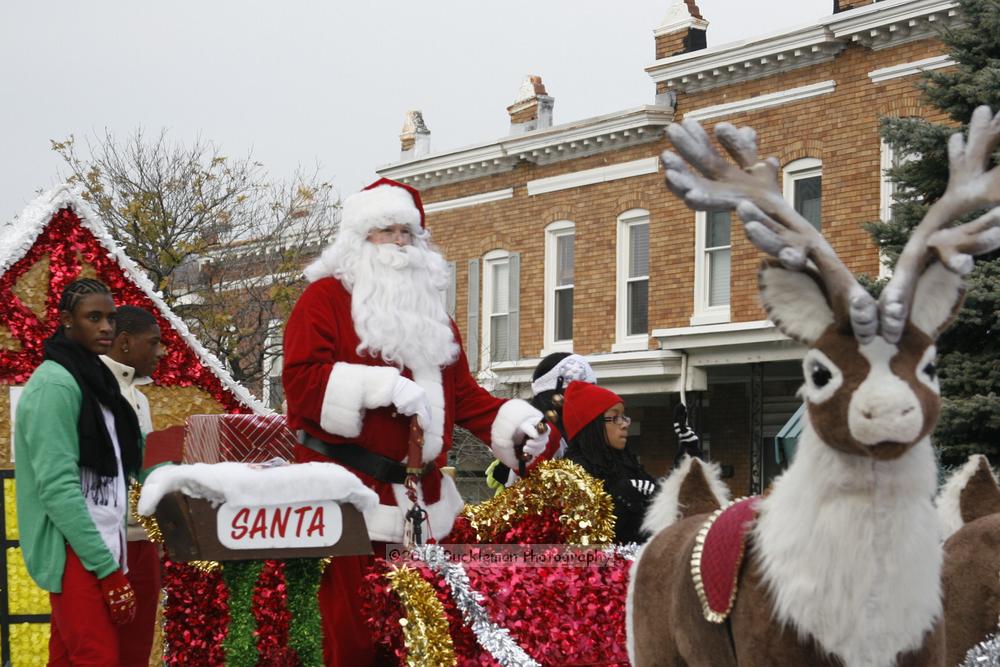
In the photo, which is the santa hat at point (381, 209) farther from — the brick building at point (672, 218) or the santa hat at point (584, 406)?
the brick building at point (672, 218)

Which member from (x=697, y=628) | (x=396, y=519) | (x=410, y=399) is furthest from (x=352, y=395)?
(x=697, y=628)

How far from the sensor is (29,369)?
710 centimetres

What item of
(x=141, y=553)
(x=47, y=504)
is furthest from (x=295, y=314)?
(x=47, y=504)

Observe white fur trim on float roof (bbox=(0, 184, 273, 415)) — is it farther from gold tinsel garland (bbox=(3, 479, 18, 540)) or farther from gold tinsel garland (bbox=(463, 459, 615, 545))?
gold tinsel garland (bbox=(463, 459, 615, 545))

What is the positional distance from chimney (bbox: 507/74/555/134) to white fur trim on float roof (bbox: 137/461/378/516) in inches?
841

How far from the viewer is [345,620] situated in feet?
18.5

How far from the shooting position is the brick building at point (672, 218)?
19984 millimetres

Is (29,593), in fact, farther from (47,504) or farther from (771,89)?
(771,89)

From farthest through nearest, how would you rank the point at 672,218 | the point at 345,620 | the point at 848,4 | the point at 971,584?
the point at 672,218 → the point at 848,4 → the point at 345,620 → the point at 971,584

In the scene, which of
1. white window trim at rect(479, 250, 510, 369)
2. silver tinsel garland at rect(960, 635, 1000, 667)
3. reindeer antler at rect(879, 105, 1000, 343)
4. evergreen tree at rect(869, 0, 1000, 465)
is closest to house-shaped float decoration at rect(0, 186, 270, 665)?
silver tinsel garland at rect(960, 635, 1000, 667)

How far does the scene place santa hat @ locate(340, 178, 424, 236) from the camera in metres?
6.29

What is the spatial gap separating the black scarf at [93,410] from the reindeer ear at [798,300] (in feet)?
7.92

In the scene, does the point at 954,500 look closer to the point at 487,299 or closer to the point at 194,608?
the point at 194,608

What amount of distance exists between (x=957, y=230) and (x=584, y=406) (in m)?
3.30
